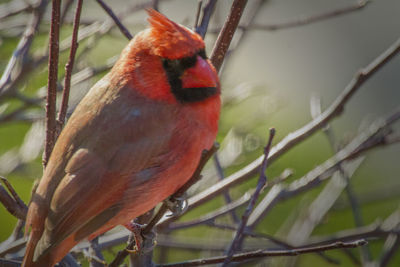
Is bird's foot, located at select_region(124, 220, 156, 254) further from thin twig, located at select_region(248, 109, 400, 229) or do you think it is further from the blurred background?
the blurred background

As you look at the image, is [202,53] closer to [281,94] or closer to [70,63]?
[70,63]

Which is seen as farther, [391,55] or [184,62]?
[184,62]

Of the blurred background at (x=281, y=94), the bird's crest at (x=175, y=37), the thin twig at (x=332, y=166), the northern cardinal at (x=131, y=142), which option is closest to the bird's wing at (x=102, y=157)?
the northern cardinal at (x=131, y=142)

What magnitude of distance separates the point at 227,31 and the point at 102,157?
0.59 m

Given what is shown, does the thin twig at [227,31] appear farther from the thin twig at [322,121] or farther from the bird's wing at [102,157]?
the thin twig at [322,121]

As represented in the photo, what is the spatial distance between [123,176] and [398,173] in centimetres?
410

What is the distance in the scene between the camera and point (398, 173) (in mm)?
5816

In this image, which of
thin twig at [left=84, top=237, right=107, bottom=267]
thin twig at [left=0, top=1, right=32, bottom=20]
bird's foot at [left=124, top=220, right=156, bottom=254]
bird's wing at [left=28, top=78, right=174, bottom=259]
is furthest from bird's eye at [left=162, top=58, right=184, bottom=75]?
thin twig at [left=0, top=1, right=32, bottom=20]

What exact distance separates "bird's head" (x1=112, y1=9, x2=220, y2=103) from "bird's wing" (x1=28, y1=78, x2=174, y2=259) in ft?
0.21

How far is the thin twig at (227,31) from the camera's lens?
2.21 meters

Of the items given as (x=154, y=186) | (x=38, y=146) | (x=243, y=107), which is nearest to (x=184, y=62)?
(x=154, y=186)

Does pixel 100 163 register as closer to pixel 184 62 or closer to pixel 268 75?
pixel 184 62

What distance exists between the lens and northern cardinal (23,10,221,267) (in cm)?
214

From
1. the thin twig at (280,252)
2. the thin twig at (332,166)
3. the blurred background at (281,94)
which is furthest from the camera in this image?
the blurred background at (281,94)
